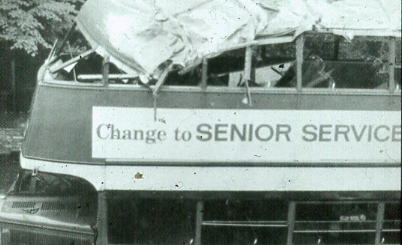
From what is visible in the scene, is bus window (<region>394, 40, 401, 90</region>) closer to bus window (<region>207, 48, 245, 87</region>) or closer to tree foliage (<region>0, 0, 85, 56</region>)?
bus window (<region>207, 48, 245, 87</region>)

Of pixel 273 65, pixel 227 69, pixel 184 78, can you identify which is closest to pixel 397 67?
pixel 273 65

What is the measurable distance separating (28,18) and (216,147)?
6499 mm

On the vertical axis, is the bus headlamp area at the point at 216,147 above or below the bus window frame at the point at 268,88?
below

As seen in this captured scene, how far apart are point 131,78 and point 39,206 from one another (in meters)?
1.91

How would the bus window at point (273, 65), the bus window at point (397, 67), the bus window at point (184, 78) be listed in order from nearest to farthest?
the bus window at point (184, 78)
the bus window at point (397, 67)
the bus window at point (273, 65)

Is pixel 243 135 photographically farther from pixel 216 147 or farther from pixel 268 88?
pixel 268 88

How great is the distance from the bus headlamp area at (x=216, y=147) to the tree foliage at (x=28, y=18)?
5.16 m

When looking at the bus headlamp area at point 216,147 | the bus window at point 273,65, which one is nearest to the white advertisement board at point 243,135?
the bus headlamp area at point 216,147

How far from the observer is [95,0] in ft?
18.6

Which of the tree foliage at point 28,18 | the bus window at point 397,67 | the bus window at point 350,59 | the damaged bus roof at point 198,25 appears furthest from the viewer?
the tree foliage at point 28,18

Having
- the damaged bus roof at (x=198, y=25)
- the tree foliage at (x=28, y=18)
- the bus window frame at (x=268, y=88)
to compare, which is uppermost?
the tree foliage at (x=28, y=18)

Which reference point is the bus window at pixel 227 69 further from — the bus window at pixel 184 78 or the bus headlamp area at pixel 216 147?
the bus window at pixel 184 78

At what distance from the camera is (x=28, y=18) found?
10.4 metres

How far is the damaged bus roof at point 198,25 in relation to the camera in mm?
5219
